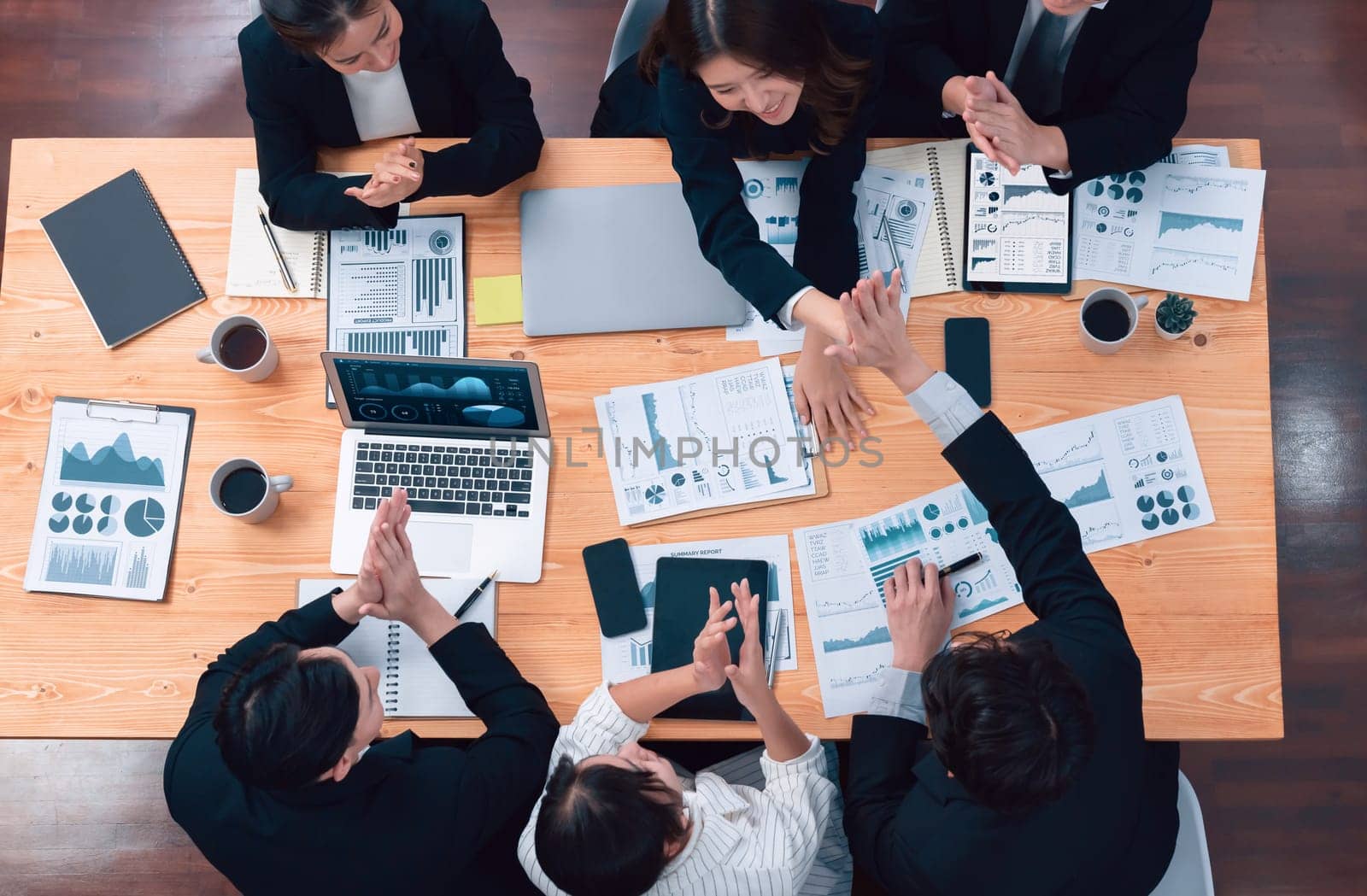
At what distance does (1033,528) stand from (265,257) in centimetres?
138

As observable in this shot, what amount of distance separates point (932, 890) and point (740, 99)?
4.01 ft

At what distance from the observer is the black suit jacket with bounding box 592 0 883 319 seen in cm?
169

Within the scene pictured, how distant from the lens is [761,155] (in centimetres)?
183

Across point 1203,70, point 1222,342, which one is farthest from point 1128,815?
point 1203,70

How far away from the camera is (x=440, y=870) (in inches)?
58.9

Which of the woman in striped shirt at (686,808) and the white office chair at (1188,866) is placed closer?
the woman in striped shirt at (686,808)

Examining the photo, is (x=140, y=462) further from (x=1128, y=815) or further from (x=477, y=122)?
(x=1128, y=815)

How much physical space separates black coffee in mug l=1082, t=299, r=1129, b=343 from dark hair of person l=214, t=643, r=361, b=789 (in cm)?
132

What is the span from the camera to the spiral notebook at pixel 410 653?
64.3 inches

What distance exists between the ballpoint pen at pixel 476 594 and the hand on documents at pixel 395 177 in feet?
2.18

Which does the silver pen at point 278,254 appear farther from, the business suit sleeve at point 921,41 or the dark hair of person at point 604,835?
the business suit sleeve at point 921,41

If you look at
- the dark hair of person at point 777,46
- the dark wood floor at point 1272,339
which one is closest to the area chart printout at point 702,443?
the dark hair of person at point 777,46

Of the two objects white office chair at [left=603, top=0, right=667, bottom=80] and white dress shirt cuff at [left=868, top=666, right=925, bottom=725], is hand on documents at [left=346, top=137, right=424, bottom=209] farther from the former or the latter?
white dress shirt cuff at [left=868, top=666, right=925, bottom=725]

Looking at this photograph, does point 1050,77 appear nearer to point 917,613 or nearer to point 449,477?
point 917,613
